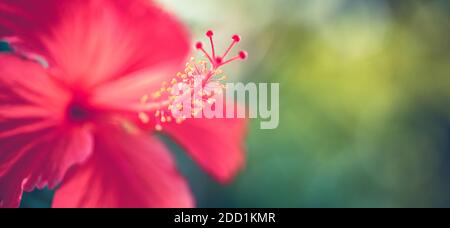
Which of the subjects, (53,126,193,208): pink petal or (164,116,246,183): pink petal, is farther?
(164,116,246,183): pink petal

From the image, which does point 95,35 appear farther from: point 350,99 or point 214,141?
point 350,99

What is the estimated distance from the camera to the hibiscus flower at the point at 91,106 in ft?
2.47

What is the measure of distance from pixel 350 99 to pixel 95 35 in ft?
2.25

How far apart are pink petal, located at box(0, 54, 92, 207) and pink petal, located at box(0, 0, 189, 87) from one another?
0.03m

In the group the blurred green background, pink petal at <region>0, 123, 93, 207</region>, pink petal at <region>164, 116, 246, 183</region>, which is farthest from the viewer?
the blurred green background

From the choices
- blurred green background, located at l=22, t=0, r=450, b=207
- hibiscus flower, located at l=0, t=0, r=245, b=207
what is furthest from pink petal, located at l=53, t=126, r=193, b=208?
blurred green background, located at l=22, t=0, r=450, b=207

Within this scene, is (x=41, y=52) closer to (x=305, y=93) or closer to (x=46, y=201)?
(x=46, y=201)

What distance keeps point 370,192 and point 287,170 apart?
0.18m

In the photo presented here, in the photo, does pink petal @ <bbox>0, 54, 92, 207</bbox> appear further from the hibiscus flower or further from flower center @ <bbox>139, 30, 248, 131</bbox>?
flower center @ <bbox>139, 30, 248, 131</bbox>

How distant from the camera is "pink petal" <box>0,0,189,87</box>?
0.76 m

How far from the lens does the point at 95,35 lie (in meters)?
0.82

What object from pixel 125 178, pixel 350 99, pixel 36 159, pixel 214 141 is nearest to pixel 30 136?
pixel 36 159

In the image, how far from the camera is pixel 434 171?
1.28 metres

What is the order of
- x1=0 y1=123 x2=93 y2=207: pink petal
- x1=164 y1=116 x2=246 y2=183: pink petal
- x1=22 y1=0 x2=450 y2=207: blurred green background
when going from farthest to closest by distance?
1. x1=22 y1=0 x2=450 y2=207: blurred green background
2. x1=164 y1=116 x2=246 y2=183: pink petal
3. x1=0 y1=123 x2=93 y2=207: pink petal
